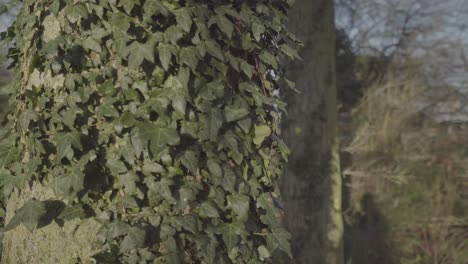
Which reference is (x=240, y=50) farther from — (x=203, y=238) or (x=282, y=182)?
(x=282, y=182)

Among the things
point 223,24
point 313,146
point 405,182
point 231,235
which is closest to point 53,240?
point 231,235

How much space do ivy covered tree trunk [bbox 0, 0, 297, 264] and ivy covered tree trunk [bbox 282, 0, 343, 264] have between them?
11.5 feet

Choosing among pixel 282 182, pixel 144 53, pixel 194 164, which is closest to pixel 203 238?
pixel 194 164

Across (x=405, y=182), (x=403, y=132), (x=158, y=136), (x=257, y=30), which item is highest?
(x=257, y=30)

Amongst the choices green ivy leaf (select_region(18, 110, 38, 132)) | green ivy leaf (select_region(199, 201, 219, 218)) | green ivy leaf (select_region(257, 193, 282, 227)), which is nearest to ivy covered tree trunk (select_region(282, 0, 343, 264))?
green ivy leaf (select_region(257, 193, 282, 227))

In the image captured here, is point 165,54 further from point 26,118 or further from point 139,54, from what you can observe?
point 26,118

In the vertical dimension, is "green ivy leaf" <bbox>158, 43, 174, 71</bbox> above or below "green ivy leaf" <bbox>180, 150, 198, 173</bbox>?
above

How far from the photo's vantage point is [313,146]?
595cm

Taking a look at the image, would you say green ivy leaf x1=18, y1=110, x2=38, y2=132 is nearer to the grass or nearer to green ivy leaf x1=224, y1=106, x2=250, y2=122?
green ivy leaf x1=224, y1=106, x2=250, y2=122

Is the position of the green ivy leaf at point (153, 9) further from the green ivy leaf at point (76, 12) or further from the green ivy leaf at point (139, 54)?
the green ivy leaf at point (76, 12)

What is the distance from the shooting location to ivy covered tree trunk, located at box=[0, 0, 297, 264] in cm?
209

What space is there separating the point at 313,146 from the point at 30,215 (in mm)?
4159

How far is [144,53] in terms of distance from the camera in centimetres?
208

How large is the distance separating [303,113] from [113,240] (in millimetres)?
4206
